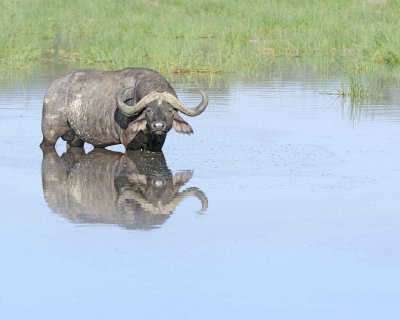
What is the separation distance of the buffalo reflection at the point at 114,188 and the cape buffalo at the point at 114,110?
281 millimetres

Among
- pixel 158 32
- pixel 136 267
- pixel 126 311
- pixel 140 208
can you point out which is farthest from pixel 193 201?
pixel 158 32

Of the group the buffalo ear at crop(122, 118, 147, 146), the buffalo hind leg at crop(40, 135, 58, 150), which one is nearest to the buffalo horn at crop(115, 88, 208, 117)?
the buffalo ear at crop(122, 118, 147, 146)

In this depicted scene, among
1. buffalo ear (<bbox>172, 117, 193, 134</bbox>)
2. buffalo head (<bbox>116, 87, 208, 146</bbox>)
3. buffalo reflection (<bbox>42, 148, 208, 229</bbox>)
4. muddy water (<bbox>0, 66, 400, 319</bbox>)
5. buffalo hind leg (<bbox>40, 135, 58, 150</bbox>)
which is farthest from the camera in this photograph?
buffalo hind leg (<bbox>40, 135, 58, 150</bbox>)

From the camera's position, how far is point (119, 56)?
71.6ft

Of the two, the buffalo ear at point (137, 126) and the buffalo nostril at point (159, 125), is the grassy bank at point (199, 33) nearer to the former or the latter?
the buffalo ear at point (137, 126)

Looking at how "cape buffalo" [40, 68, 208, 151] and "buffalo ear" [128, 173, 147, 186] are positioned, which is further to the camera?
"cape buffalo" [40, 68, 208, 151]

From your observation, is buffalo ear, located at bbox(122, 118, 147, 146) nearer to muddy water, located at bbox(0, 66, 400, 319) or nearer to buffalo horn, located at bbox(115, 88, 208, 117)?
buffalo horn, located at bbox(115, 88, 208, 117)

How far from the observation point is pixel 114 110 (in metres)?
13.6

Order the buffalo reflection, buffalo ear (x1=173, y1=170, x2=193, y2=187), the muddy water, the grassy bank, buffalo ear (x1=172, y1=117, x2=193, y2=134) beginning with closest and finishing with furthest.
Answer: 1. the muddy water
2. the buffalo reflection
3. buffalo ear (x1=173, y1=170, x2=193, y2=187)
4. buffalo ear (x1=172, y1=117, x2=193, y2=134)
5. the grassy bank

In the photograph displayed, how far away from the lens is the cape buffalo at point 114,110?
42.0ft

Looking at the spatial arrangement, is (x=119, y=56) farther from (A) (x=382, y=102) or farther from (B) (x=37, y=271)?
(B) (x=37, y=271)

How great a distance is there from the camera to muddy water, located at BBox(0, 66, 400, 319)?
7141 millimetres

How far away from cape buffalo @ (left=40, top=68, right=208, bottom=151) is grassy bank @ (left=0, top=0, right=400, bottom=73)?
22.3 feet

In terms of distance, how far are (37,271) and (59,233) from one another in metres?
1.12
